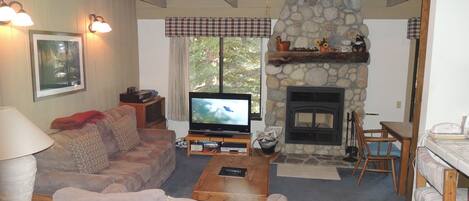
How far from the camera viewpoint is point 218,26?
5.61 m

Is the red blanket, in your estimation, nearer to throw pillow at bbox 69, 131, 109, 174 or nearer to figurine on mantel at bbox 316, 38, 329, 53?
throw pillow at bbox 69, 131, 109, 174

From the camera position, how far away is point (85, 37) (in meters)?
4.38

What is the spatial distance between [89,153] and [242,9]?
3297mm

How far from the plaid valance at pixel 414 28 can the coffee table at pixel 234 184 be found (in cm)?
307

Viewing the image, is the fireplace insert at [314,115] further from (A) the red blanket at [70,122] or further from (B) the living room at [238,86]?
(A) the red blanket at [70,122]

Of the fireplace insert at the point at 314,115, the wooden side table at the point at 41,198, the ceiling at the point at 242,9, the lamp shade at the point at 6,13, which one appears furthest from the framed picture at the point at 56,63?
the fireplace insert at the point at 314,115

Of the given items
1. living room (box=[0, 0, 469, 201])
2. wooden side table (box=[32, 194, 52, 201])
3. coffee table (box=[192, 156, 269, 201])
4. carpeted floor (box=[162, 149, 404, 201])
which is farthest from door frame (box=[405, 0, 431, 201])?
wooden side table (box=[32, 194, 52, 201])

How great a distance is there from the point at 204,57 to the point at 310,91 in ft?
5.75

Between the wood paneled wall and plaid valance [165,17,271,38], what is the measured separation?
668 mm

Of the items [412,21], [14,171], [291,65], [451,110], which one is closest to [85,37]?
[14,171]

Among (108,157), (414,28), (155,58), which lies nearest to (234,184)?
(108,157)

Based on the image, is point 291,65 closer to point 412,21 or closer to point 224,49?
point 224,49

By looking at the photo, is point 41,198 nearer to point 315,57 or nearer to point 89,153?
point 89,153

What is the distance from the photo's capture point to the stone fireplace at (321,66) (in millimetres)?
5418
